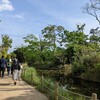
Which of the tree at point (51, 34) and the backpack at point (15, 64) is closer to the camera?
the backpack at point (15, 64)

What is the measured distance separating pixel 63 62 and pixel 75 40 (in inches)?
219

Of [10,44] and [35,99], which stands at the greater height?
[10,44]

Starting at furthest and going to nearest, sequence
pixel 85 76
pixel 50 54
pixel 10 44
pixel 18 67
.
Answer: pixel 10 44 → pixel 50 54 → pixel 85 76 → pixel 18 67

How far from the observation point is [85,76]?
127 feet

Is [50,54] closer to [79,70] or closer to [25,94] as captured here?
[79,70]

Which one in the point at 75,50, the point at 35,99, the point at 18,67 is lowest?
the point at 35,99

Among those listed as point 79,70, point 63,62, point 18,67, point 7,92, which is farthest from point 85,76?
point 7,92

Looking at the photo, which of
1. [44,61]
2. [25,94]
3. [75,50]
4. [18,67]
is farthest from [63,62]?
[25,94]

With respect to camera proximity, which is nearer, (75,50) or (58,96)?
(58,96)

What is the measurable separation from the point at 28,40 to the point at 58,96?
49.5m

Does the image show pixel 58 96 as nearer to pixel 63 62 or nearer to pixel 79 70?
pixel 79 70

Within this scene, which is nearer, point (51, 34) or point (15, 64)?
point (15, 64)

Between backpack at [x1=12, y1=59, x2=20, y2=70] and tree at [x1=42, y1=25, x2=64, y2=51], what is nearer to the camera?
backpack at [x1=12, y1=59, x2=20, y2=70]

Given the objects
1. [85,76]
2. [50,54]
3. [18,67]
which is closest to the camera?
[18,67]
